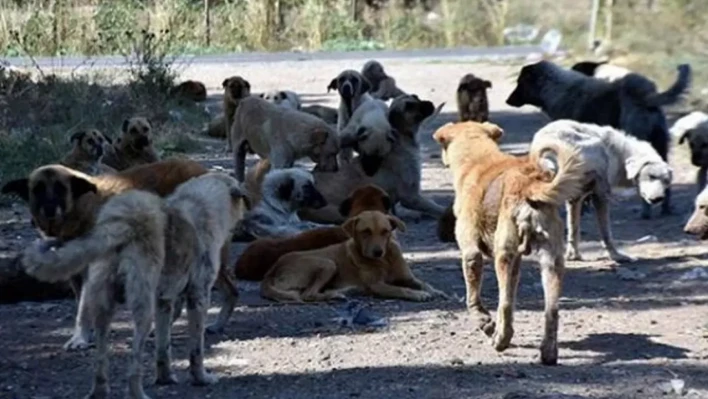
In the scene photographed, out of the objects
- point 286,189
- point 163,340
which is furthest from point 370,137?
point 163,340

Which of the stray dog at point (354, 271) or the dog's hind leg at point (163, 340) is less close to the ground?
the dog's hind leg at point (163, 340)

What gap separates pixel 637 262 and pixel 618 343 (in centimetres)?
315

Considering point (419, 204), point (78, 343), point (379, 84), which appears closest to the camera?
point (78, 343)

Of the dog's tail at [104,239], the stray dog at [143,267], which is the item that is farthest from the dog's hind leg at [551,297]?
the dog's tail at [104,239]

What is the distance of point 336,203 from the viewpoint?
14742mm

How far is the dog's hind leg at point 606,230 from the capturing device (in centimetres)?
1296

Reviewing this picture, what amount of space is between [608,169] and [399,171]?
8.05ft

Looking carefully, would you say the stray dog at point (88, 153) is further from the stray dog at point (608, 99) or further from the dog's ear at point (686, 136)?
the dog's ear at point (686, 136)

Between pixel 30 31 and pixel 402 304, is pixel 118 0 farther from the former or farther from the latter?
pixel 402 304

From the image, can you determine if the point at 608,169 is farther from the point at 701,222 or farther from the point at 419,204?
the point at 419,204

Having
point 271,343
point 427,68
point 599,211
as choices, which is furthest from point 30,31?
point 271,343

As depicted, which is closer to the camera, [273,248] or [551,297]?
[551,297]

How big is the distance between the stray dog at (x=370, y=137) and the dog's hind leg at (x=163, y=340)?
6.74m

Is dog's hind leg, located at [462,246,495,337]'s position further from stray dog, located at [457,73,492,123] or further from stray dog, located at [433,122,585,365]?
stray dog, located at [457,73,492,123]
